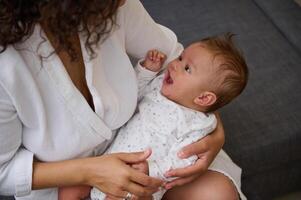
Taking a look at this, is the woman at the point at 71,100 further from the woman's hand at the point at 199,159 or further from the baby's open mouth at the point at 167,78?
the baby's open mouth at the point at 167,78

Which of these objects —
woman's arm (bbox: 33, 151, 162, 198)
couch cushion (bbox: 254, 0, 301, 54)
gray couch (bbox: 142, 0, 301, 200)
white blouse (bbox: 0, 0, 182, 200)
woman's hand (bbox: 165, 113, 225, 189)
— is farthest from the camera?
couch cushion (bbox: 254, 0, 301, 54)

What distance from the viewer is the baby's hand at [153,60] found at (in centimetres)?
110

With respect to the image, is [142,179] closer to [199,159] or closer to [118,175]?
[118,175]

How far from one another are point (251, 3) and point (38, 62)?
1192 mm

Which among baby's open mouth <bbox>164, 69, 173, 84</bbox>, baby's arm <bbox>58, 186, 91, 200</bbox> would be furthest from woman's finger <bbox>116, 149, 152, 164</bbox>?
baby's open mouth <bbox>164, 69, 173, 84</bbox>

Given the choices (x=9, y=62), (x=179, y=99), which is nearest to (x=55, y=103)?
(x=9, y=62)

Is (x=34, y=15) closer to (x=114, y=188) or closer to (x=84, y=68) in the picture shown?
(x=84, y=68)

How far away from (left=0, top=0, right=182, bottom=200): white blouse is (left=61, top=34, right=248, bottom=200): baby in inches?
2.0

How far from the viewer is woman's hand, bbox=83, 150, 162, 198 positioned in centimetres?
89

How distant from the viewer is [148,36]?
3.55 feet

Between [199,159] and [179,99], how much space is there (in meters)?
0.16

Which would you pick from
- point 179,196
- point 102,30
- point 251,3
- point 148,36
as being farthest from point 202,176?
point 251,3

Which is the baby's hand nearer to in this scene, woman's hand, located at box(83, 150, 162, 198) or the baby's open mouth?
the baby's open mouth

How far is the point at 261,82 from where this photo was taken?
4.88 feet
